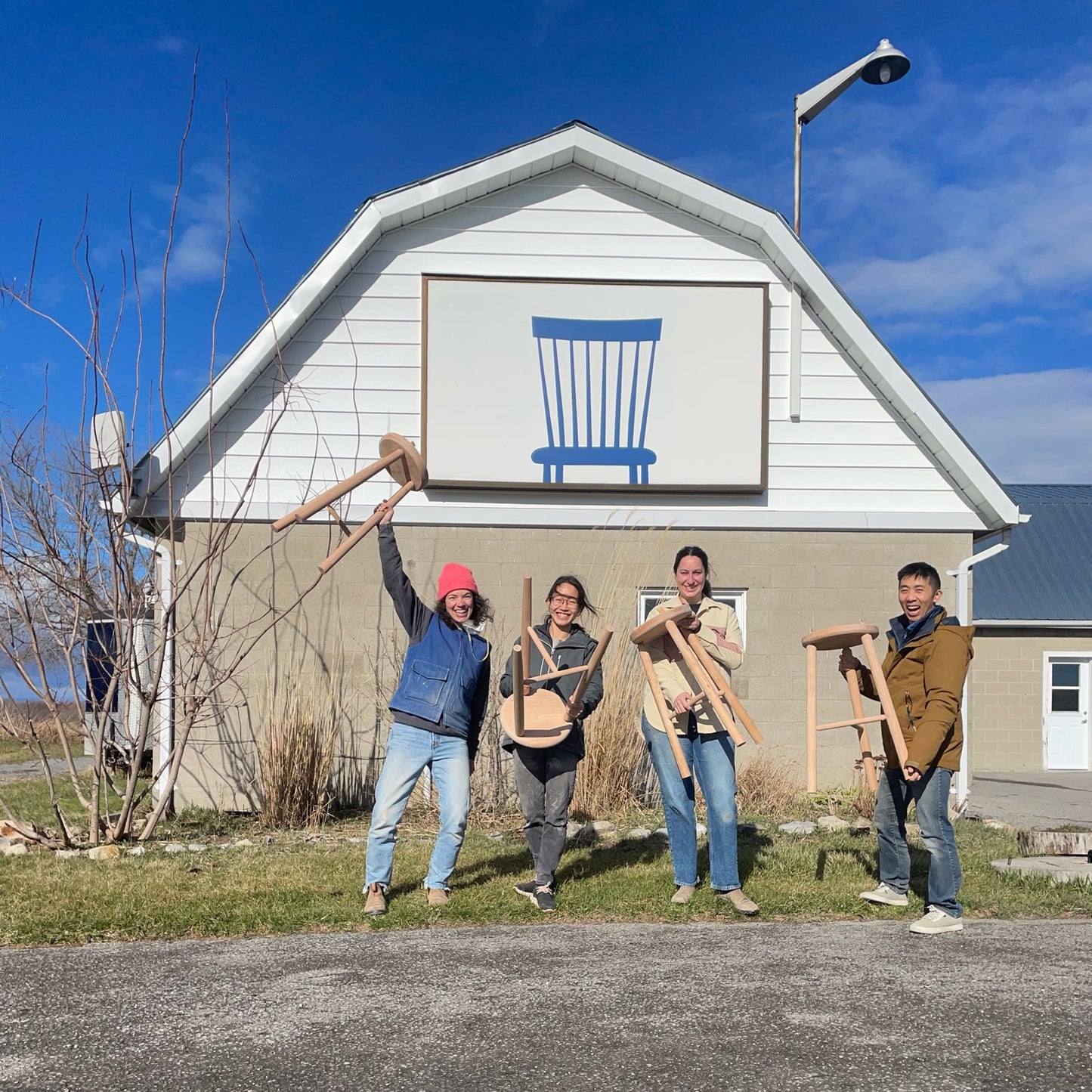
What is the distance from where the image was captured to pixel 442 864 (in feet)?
17.6

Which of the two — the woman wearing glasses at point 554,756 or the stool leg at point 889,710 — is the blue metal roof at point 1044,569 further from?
the woman wearing glasses at point 554,756

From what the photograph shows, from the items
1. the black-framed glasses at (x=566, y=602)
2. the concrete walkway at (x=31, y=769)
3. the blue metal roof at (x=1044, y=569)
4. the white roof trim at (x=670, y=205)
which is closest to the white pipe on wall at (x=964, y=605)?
the white roof trim at (x=670, y=205)

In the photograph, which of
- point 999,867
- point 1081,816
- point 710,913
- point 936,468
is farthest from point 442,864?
point 1081,816

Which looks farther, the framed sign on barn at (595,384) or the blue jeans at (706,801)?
the framed sign on barn at (595,384)

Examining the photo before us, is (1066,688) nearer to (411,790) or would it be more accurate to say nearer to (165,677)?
(165,677)

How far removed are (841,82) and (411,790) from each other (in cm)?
934

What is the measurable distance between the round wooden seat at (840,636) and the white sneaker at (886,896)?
1.22 meters

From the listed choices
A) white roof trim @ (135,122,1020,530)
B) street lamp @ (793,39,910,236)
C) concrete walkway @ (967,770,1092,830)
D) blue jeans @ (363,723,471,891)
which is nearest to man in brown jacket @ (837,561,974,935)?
blue jeans @ (363,723,471,891)

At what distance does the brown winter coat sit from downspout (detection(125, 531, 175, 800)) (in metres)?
4.80

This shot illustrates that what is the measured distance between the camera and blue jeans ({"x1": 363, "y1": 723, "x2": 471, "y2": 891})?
530 cm

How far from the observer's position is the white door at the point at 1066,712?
16.6 metres

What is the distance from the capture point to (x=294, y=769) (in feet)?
25.8

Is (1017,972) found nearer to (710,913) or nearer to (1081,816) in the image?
(710,913)

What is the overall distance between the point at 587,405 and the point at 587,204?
178 centimetres
